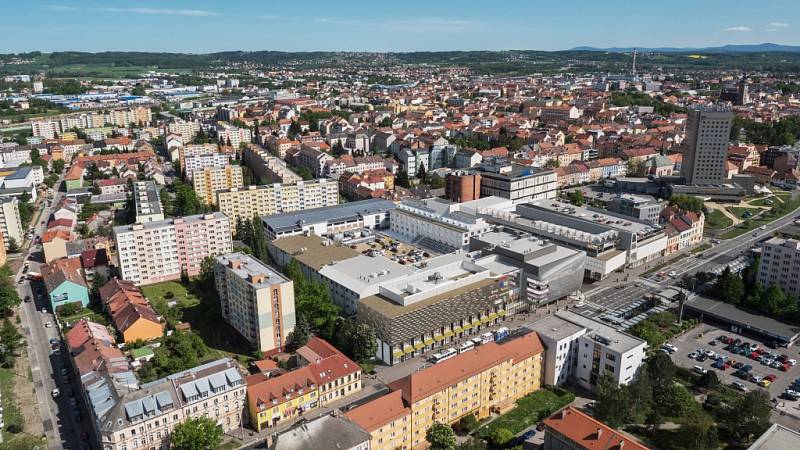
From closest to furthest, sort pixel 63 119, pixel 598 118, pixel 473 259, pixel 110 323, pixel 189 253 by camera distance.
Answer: pixel 110 323 < pixel 473 259 < pixel 189 253 < pixel 63 119 < pixel 598 118

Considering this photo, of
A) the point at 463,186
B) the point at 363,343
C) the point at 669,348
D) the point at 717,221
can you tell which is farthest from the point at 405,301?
the point at 717,221

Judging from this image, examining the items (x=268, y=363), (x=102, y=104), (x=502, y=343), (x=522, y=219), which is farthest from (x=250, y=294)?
(x=102, y=104)

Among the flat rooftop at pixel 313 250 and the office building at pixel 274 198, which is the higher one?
the office building at pixel 274 198

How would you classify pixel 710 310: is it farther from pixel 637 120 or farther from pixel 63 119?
pixel 63 119

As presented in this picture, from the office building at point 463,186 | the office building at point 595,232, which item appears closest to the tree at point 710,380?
the office building at point 595,232

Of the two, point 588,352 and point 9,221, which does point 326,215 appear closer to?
point 9,221

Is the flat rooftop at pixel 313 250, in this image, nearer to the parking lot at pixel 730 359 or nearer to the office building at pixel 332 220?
the office building at pixel 332 220

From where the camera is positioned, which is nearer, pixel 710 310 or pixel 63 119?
pixel 710 310

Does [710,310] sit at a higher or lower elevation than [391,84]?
lower
